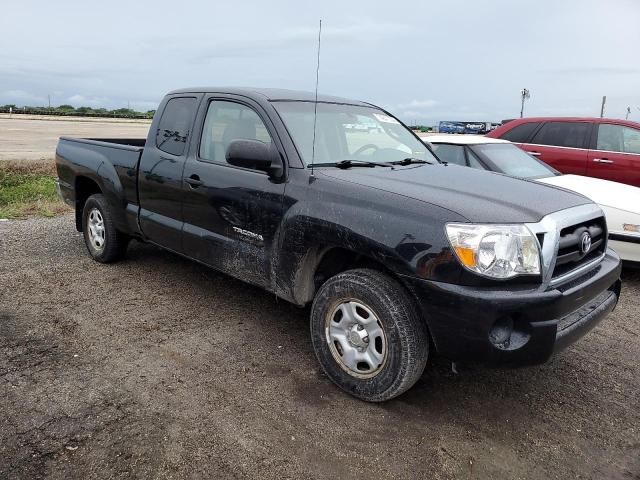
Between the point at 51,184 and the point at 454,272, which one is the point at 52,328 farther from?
the point at 51,184

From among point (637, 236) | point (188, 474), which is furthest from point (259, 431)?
point (637, 236)

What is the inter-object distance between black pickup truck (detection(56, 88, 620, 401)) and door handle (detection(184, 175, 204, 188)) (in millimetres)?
12

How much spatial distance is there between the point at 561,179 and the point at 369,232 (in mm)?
4207

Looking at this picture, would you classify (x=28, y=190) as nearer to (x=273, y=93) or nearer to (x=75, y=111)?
(x=273, y=93)

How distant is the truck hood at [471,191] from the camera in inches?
115

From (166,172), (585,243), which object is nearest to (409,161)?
(585,243)

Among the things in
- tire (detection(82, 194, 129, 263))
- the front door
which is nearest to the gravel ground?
the front door

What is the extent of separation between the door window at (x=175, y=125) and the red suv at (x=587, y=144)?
534 cm

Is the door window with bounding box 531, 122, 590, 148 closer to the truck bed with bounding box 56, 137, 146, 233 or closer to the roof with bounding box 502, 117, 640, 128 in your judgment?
the roof with bounding box 502, 117, 640, 128

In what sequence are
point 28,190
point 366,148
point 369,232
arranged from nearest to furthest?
point 369,232, point 366,148, point 28,190

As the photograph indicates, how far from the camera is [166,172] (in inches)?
177

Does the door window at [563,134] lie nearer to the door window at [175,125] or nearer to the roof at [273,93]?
the roof at [273,93]

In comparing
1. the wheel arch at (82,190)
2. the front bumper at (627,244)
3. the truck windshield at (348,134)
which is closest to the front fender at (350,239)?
the truck windshield at (348,134)

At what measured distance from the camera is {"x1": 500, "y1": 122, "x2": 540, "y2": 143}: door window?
27.5ft
